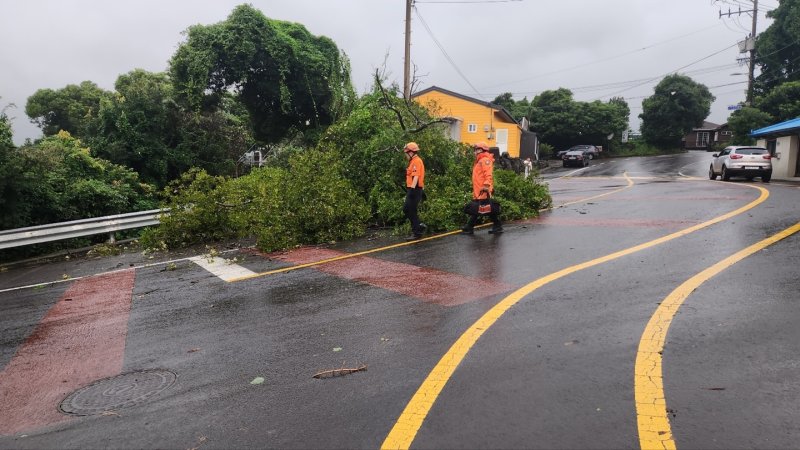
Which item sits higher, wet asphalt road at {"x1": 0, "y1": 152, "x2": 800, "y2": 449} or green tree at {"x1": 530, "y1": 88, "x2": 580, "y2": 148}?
green tree at {"x1": 530, "y1": 88, "x2": 580, "y2": 148}

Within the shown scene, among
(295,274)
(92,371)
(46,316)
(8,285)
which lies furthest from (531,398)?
(8,285)

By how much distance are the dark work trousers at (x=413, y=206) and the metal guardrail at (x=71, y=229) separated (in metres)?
5.49

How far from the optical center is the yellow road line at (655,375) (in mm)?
2830

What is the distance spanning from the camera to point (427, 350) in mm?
4176

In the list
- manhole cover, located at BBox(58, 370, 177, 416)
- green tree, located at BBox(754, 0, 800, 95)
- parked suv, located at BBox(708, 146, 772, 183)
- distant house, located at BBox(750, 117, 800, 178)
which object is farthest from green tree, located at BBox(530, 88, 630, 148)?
manhole cover, located at BBox(58, 370, 177, 416)

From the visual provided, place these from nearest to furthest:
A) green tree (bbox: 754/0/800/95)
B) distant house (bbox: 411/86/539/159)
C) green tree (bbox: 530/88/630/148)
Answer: distant house (bbox: 411/86/539/159) → green tree (bbox: 754/0/800/95) → green tree (bbox: 530/88/630/148)

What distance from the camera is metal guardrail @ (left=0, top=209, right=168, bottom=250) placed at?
38.3 ft

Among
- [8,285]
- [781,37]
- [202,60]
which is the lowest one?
[8,285]

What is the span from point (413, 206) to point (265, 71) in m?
18.3

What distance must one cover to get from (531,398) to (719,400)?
1.10 m

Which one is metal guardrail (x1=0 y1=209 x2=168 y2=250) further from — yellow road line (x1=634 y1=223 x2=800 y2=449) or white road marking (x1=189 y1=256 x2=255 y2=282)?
yellow road line (x1=634 y1=223 x2=800 y2=449)

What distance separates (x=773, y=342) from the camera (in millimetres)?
3973

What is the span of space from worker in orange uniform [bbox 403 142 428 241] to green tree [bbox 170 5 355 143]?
13.5m

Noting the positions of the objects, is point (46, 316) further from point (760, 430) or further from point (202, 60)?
point (202, 60)
